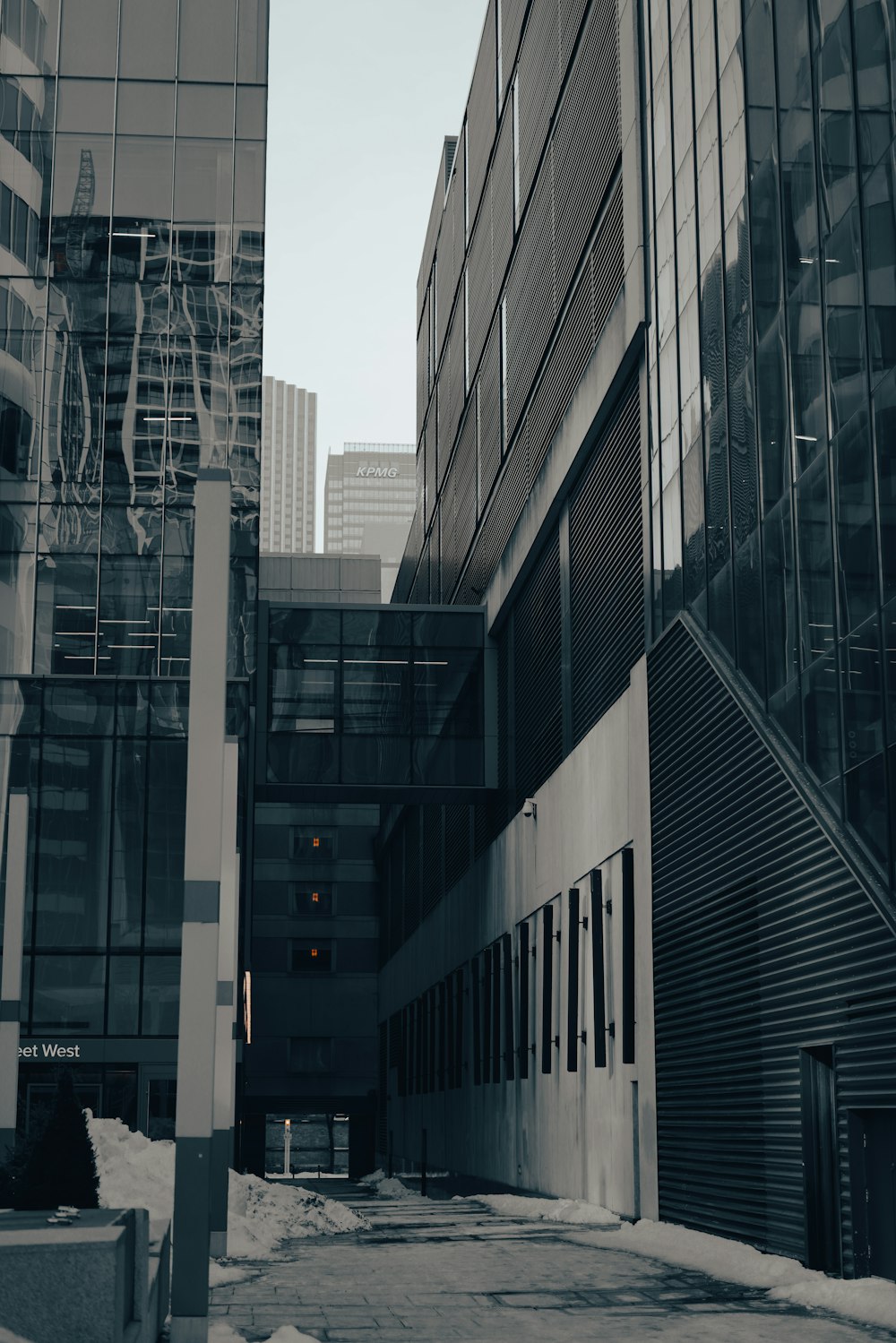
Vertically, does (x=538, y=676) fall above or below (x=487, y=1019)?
above

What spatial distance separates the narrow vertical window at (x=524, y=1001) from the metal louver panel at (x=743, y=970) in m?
13.1

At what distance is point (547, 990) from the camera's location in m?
33.3

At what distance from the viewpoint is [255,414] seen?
39.8 m

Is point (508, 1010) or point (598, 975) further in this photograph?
point (508, 1010)

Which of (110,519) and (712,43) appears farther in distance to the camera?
(110,519)

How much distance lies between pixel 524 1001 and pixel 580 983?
21.2ft

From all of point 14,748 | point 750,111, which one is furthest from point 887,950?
point 14,748

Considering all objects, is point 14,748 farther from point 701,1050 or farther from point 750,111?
point 750,111

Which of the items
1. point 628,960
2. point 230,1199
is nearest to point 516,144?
point 628,960

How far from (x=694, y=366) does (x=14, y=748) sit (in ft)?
67.4

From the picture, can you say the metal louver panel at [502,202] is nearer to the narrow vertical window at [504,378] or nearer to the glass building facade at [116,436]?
the narrow vertical window at [504,378]

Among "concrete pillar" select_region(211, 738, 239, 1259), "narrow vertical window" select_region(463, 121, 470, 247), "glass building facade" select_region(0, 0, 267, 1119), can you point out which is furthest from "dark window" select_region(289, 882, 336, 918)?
"concrete pillar" select_region(211, 738, 239, 1259)

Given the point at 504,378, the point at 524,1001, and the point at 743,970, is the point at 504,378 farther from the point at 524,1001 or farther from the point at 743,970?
the point at 743,970

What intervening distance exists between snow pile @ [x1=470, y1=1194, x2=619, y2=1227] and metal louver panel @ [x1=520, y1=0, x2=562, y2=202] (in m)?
22.6
